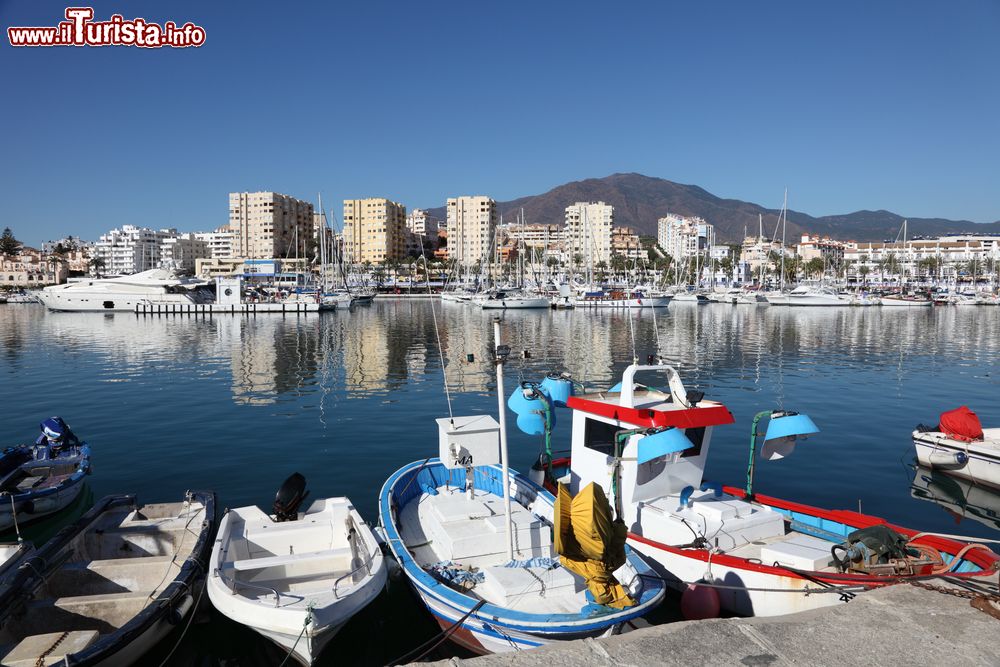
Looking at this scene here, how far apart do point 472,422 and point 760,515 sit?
18.8ft

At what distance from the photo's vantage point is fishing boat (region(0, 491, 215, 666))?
7672 mm

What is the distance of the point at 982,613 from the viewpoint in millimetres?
5898

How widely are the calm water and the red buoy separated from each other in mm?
4185

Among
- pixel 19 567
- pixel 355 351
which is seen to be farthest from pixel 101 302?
pixel 19 567

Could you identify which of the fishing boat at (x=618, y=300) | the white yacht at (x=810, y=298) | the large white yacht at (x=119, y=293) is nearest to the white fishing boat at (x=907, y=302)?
the white yacht at (x=810, y=298)

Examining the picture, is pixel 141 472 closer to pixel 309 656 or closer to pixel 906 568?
pixel 309 656

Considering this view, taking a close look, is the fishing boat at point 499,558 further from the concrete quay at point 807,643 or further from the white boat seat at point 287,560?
the concrete quay at point 807,643

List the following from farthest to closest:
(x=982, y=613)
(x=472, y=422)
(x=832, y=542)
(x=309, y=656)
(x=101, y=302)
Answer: (x=101, y=302), (x=472, y=422), (x=832, y=542), (x=309, y=656), (x=982, y=613)

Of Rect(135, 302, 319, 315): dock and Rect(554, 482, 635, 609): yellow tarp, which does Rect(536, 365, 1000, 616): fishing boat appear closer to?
Rect(554, 482, 635, 609): yellow tarp

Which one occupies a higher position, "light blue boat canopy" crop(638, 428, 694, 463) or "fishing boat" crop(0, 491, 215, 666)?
"light blue boat canopy" crop(638, 428, 694, 463)

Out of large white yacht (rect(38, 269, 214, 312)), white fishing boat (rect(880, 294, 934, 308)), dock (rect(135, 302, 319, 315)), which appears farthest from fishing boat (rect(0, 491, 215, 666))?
white fishing boat (rect(880, 294, 934, 308))

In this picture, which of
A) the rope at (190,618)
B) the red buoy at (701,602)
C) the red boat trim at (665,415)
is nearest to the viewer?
the rope at (190,618)

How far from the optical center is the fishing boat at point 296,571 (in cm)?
810

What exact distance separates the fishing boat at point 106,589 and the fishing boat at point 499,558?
3259 mm
